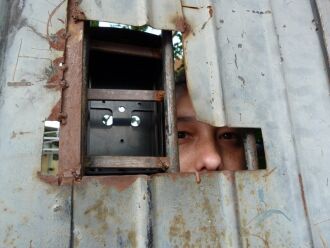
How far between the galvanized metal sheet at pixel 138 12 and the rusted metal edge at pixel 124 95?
212 millimetres

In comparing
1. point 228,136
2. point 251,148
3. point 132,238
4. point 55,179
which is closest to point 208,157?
point 228,136

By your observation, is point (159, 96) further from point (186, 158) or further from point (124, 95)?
point (186, 158)

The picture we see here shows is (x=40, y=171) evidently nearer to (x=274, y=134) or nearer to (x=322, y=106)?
(x=274, y=134)

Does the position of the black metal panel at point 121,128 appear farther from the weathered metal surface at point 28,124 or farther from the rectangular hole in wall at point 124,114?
the weathered metal surface at point 28,124

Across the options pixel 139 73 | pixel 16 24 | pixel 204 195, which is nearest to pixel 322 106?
pixel 204 195

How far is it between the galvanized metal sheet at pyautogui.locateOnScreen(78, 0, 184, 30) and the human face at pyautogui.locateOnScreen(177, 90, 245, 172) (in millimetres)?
570

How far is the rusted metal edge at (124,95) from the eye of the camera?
42.6 inches

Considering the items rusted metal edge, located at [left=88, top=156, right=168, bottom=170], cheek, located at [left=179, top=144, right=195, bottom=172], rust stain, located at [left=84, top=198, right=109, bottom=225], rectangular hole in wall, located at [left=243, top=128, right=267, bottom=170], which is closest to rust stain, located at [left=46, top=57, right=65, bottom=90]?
rusted metal edge, located at [left=88, top=156, right=168, bottom=170]

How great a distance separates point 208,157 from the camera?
1.47m

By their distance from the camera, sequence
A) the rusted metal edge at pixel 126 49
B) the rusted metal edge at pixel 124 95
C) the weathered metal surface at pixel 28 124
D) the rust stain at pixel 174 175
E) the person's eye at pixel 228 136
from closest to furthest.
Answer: the weathered metal surface at pixel 28 124 < the rust stain at pixel 174 175 < the rusted metal edge at pixel 124 95 < the rusted metal edge at pixel 126 49 < the person's eye at pixel 228 136

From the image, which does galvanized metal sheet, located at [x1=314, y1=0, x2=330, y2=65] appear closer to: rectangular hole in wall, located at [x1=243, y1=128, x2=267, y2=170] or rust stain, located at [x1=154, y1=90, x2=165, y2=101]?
rectangular hole in wall, located at [x1=243, y1=128, x2=267, y2=170]

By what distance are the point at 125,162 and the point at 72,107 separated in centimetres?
22

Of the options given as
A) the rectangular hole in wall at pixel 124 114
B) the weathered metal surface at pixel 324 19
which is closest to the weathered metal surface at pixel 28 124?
the rectangular hole in wall at pixel 124 114

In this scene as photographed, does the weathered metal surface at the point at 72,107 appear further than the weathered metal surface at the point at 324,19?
No
